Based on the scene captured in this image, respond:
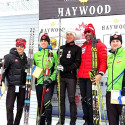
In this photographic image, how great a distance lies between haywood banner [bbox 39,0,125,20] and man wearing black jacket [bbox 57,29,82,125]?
33.6 inches

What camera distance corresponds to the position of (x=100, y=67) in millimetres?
3494

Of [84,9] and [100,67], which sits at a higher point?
[84,9]

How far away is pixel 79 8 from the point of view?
4.60 m

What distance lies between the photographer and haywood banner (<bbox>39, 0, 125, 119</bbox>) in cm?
435

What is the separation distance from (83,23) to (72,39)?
736 mm

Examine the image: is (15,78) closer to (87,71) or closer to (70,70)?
(70,70)

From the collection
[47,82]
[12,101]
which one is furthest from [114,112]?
[12,101]

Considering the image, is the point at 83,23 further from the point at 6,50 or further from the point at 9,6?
the point at 9,6

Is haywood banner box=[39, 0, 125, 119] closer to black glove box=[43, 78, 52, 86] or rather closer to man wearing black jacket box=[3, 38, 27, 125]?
black glove box=[43, 78, 52, 86]

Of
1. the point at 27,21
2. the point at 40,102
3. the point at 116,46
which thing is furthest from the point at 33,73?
the point at 27,21

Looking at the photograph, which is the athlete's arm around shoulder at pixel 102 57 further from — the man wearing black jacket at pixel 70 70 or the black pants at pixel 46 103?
the black pants at pixel 46 103

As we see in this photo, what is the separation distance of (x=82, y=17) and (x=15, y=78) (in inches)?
85.4

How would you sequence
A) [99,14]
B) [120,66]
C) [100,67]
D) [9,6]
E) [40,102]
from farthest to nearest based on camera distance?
[9,6] < [99,14] < [40,102] < [100,67] < [120,66]

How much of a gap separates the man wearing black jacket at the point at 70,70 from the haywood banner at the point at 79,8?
85 centimetres
